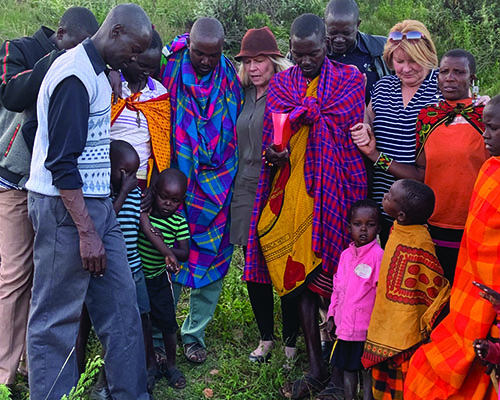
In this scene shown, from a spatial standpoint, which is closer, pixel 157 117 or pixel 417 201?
pixel 417 201

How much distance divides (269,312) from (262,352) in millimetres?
274

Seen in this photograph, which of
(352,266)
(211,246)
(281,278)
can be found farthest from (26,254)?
(352,266)

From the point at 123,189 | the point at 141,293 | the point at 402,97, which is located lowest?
the point at 141,293

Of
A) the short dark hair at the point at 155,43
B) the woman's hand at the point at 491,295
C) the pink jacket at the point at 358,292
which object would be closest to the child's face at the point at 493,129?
the woman's hand at the point at 491,295

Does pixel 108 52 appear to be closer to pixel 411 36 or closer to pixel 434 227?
pixel 411 36

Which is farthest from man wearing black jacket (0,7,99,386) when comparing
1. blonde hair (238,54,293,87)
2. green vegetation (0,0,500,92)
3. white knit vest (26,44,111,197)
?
green vegetation (0,0,500,92)

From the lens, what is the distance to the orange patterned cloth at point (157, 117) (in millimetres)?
3943

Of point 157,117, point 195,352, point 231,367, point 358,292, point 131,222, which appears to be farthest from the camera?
point 195,352

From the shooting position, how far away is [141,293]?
394 cm

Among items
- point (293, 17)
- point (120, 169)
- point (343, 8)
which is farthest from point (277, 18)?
point (120, 169)

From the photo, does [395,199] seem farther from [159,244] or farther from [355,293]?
[159,244]

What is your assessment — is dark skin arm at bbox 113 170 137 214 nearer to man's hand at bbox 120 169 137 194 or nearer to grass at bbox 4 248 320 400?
man's hand at bbox 120 169 137 194

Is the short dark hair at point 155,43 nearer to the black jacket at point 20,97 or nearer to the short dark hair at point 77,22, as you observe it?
the short dark hair at point 77,22

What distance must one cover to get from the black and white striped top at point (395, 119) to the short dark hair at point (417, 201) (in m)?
0.48
